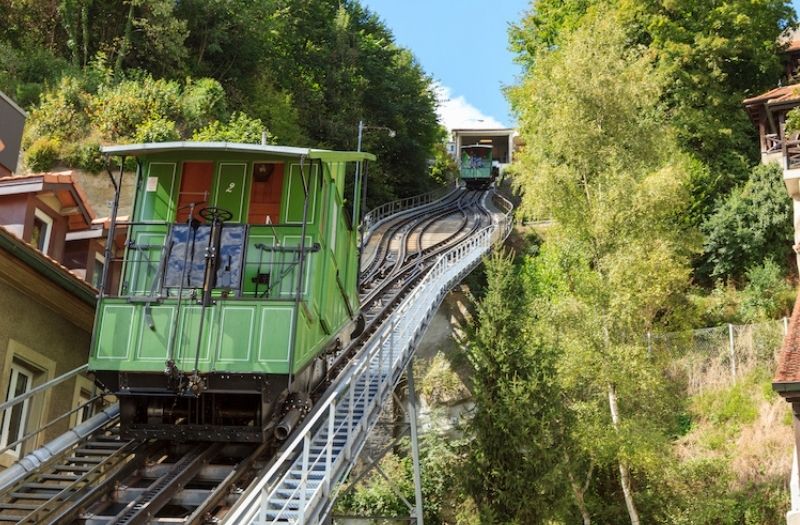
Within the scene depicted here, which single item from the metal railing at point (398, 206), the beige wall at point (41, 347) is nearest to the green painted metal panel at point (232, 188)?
the beige wall at point (41, 347)

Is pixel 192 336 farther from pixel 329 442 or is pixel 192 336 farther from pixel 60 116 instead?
pixel 60 116

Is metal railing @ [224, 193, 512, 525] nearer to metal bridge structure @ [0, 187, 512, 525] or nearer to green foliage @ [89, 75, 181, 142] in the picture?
metal bridge structure @ [0, 187, 512, 525]

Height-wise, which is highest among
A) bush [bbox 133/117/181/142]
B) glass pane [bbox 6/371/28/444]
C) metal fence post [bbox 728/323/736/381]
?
bush [bbox 133/117/181/142]

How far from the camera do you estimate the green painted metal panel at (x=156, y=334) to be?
11250 millimetres

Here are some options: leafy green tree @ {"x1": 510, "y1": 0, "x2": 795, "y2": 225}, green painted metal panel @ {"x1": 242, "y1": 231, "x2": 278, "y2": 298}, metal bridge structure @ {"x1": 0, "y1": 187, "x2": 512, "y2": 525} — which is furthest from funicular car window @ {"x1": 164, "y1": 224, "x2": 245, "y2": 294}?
leafy green tree @ {"x1": 510, "y1": 0, "x2": 795, "y2": 225}

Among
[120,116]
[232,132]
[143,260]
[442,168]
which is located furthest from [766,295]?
[442,168]

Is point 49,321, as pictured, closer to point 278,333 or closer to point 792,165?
point 278,333

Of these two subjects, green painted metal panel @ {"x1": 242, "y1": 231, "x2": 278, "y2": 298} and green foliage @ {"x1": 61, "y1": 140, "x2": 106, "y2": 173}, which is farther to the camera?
green foliage @ {"x1": 61, "y1": 140, "x2": 106, "y2": 173}

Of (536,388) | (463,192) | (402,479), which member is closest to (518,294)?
(536,388)

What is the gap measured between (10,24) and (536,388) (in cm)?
3037

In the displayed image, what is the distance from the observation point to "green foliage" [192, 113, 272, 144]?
32.2 m

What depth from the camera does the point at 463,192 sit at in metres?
58.2

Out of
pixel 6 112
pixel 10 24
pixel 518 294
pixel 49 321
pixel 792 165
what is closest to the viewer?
pixel 49 321

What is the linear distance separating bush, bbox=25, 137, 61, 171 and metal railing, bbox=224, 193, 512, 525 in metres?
16.1
